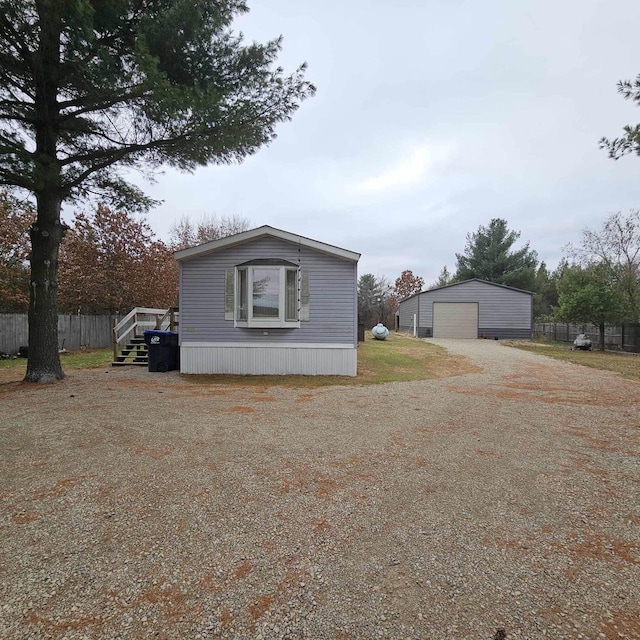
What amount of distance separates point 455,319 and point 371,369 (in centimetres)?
1487

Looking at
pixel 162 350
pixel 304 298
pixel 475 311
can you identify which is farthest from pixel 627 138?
pixel 475 311

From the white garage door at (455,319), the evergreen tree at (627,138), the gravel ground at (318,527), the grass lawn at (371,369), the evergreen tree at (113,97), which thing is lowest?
the gravel ground at (318,527)

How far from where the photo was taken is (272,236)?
355 inches

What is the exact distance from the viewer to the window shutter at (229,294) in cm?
901

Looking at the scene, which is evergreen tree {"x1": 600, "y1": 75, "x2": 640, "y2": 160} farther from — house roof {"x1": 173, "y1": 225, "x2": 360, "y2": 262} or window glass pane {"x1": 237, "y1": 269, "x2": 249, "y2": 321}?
window glass pane {"x1": 237, "y1": 269, "x2": 249, "y2": 321}

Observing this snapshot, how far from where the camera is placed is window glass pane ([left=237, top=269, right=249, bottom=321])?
29.7 ft

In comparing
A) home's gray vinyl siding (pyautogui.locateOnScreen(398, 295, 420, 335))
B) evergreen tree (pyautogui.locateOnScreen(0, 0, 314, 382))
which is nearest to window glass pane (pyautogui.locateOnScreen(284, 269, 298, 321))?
evergreen tree (pyautogui.locateOnScreen(0, 0, 314, 382))

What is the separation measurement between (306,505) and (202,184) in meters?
16.9

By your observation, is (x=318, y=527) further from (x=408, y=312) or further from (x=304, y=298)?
(x=408, y=312)

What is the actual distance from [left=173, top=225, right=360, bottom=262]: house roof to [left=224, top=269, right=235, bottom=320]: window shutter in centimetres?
71

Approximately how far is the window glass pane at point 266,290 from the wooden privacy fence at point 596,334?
15.6 meters

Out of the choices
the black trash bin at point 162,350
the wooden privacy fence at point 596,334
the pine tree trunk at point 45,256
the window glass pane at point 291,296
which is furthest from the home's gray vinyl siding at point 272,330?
the wooden privacy fence at point 596,334

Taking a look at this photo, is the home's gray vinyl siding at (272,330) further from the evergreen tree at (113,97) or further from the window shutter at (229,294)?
the evergreen tree at (113,97)

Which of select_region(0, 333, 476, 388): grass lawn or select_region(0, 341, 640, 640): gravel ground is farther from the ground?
select_region(0, 333, 476, 388): grass lawn
